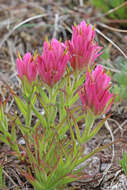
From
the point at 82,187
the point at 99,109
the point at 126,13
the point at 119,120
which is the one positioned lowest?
the point at 82,187

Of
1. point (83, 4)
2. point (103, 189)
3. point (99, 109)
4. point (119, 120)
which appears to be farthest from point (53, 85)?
point (83, 4)

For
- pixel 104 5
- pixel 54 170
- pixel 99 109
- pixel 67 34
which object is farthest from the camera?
pixel 104 5

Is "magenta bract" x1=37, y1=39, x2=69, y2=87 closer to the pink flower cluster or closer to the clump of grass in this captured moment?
the pink flower cluster

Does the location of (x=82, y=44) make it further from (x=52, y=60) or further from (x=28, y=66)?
(x=28, y=66)

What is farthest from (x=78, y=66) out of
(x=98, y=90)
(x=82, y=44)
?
(x=98, y=90)

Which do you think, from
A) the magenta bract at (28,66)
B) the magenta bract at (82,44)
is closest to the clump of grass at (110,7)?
the magenta bract at (82,44)

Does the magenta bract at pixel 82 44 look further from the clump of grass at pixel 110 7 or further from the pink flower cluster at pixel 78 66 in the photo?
the clump of grass at pixel 110 7

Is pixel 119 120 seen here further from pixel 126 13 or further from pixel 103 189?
pixel 126 13
